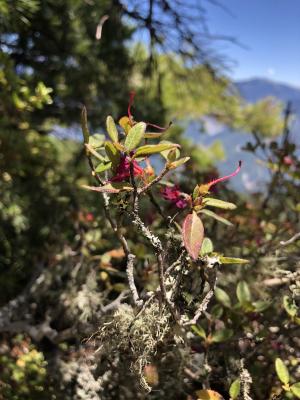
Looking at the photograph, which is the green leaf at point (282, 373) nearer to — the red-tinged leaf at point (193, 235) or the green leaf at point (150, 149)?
the red-tinged leaf at point (193, 235)

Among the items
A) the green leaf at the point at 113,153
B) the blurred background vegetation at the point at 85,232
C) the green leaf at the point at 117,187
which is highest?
the green leaf at the point at 113,153

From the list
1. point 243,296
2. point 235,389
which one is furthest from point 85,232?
point 235,389

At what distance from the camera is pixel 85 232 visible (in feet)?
7.98

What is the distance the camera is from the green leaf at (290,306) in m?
1.21

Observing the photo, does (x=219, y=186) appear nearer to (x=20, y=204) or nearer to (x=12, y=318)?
(x=20, y=204)

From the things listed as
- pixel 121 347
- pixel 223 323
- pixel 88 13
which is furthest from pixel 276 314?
pixel 88 13

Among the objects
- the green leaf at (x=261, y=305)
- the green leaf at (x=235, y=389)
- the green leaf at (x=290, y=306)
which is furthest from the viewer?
the green leaf at (x=261, y=305)

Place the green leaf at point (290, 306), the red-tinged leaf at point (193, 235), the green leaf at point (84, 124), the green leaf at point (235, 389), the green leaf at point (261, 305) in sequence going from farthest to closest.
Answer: the green leaf at point (261, 305) < the green leaf at point (290, 306) < the green leaf at point (235, 389) < the green leaf at point (84, 124) < the red-tinged leaf at point (193, 235)

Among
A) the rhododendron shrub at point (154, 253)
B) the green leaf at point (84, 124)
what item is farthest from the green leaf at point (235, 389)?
the green leaf at point (84, 124)

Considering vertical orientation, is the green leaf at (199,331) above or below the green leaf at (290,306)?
below

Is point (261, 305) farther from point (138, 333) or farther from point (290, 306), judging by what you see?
point (138, 333)

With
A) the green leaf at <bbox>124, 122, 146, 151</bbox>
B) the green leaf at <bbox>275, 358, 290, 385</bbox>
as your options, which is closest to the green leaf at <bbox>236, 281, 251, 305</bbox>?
the green leaf at <bbox>275, 358, 290, 385</bbox>

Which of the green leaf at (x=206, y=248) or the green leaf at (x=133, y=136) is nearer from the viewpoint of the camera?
the green leaf at (x=133, y=136)

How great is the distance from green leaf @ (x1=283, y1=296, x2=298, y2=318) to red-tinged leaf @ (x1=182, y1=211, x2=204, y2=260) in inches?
20.1
